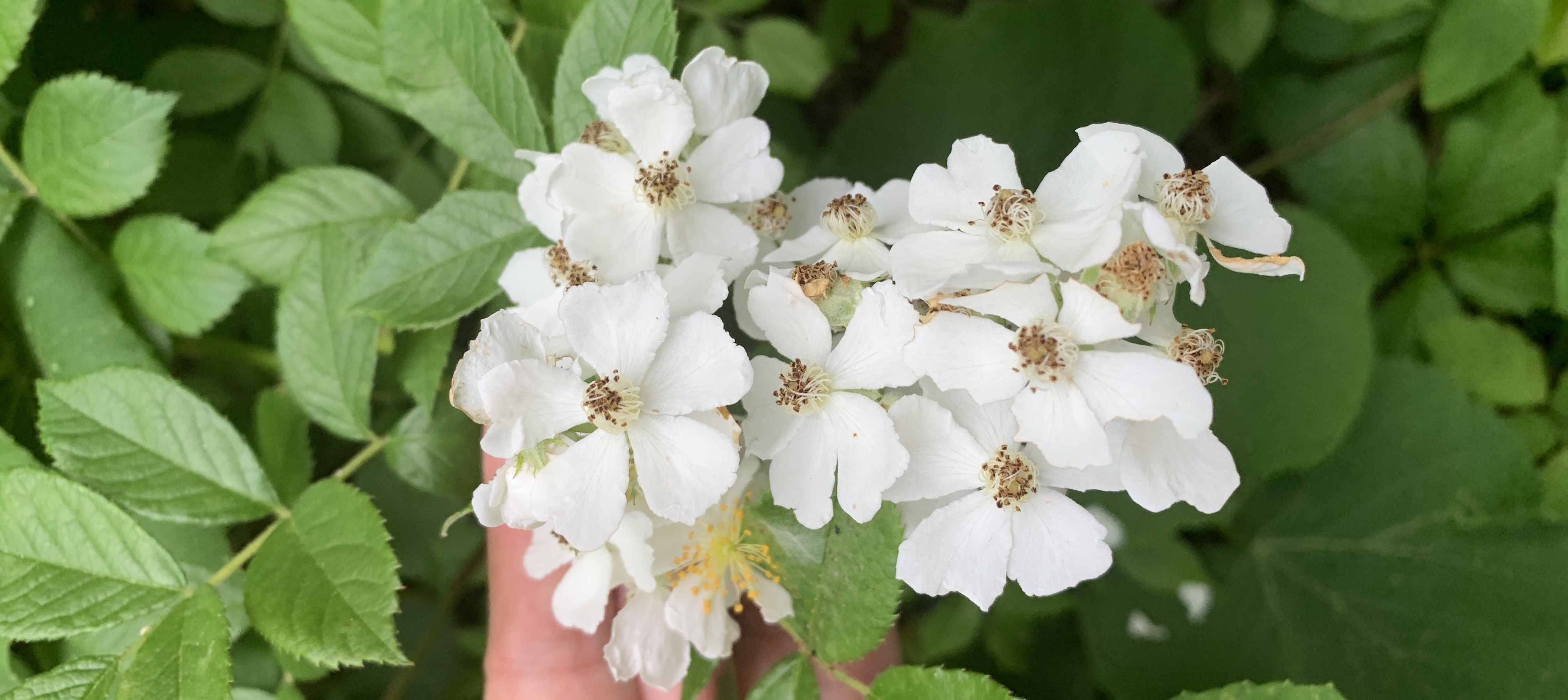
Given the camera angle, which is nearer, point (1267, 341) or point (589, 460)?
point (589, 460)

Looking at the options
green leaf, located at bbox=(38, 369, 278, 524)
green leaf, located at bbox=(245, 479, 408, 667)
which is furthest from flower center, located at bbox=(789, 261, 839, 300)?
green leaf, located at bbox=(38, 369, 278, 524)

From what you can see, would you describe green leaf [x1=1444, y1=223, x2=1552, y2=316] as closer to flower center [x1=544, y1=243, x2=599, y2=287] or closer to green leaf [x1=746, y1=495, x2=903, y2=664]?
green leaf [x1=746, y1=495, x2=903, y2=664]

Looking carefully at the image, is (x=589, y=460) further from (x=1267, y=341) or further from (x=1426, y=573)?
(x=1426, y=573)

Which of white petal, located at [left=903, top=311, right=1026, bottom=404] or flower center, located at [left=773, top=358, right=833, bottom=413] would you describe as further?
flower center, located at [left=773, top=358, right=833, bottom=413]

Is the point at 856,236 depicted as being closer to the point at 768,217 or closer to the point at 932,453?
the point at 768,217

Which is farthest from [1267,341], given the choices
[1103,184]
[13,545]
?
[13,545]

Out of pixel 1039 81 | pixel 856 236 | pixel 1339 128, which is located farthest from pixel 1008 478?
pixel 1339 128
